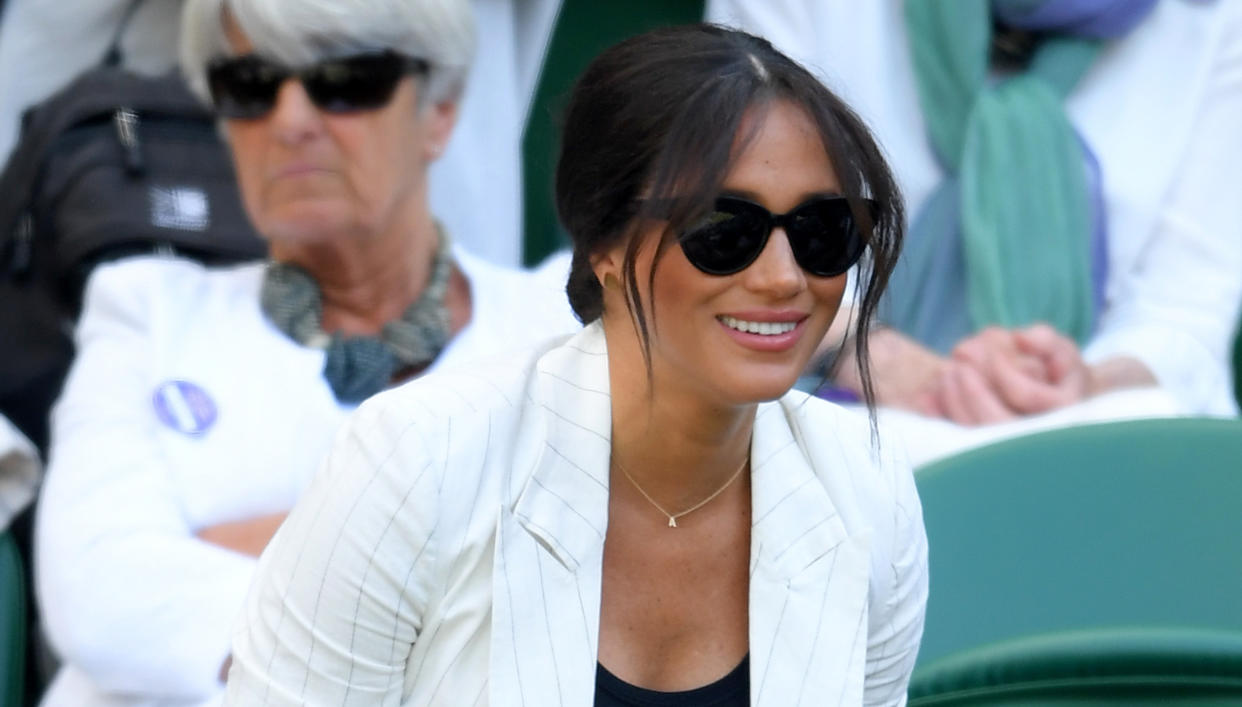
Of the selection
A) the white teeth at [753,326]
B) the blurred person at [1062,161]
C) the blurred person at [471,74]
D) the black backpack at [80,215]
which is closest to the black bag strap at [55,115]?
the black backpack at [80,215]

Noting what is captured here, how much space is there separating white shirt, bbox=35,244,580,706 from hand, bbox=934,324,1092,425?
71 cm

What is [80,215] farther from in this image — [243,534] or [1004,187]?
[1004,187]

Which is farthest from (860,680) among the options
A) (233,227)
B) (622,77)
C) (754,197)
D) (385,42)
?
(233,227)

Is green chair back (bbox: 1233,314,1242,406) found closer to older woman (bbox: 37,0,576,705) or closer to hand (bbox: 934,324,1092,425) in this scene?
hand (bbox: 934,324,1092,425)

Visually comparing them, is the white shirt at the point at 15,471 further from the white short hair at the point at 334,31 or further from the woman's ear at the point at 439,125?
the woman's ear at the point at 439,125

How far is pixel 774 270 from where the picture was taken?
1392mm

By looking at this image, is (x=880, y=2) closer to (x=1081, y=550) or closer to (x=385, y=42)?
(x=385, y=42)

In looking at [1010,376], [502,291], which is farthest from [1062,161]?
[502,291]

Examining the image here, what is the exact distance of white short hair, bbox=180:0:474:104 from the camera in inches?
93.0

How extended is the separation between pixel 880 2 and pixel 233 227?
1369 mm

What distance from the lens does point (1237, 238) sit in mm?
3215

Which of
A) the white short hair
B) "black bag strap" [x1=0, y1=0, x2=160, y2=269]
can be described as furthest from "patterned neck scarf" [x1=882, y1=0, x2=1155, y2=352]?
"black bag strap" [x1=0, y1=0, x2=160, y2=269]

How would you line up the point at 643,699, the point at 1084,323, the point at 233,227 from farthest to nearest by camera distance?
the point at 1084,323
the point at 233,227
the point at 643,699

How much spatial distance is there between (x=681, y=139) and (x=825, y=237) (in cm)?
15
